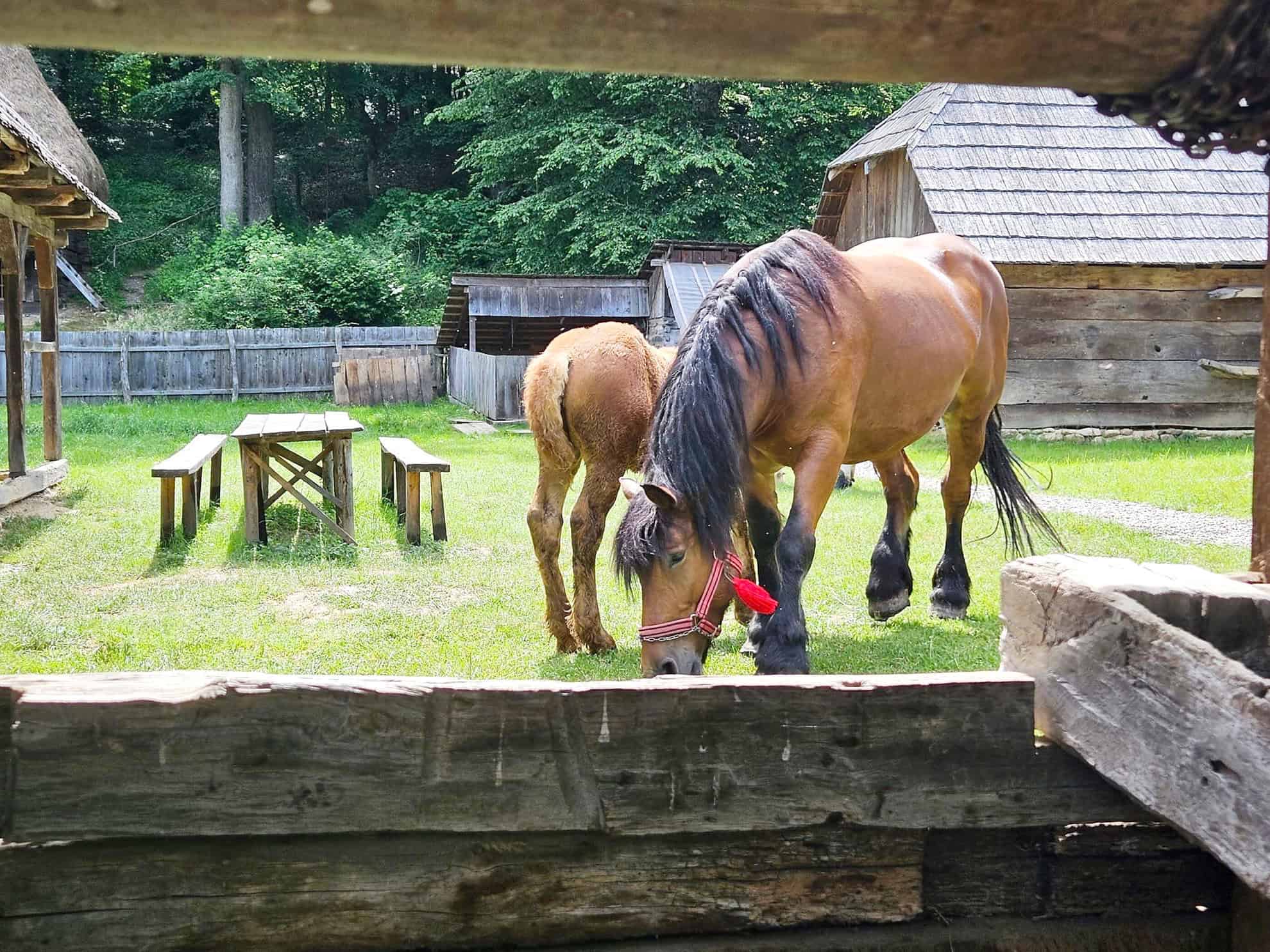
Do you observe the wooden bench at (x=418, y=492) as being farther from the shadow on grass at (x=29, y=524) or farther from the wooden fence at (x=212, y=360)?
the wooden fence at (x=212, y=360)

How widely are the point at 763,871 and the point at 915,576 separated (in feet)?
17.4

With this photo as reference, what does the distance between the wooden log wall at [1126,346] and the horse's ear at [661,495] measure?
41.2ft

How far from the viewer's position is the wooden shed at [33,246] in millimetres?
8789

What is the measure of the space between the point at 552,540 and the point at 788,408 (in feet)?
5.65

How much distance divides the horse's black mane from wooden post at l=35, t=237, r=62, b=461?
394 inches

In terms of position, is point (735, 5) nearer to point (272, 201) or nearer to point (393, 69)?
point (272, 201)

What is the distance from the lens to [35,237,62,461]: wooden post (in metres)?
12.0

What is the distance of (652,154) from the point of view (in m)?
29.6

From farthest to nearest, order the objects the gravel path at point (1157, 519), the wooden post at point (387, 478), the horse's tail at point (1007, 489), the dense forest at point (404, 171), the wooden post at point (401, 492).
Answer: the dense forest at point (404, 171) < the wooden post at point (387, 478) < the wooden post at point (401, 492) < the gravel path at point (1157, 519) < the horse's tail at point (1007, 489)

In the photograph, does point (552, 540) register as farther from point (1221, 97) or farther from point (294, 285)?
point (294, 285)

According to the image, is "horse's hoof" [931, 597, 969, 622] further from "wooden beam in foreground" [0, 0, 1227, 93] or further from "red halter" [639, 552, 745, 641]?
"wooden beam in foreground" [0, 0, 1227, 93]

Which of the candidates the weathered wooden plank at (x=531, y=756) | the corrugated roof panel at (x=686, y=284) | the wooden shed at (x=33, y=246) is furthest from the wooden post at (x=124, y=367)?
the weathered wooden plank at (x=531, y=756)

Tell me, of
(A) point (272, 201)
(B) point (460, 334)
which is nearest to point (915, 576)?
(B) point (460, 334)

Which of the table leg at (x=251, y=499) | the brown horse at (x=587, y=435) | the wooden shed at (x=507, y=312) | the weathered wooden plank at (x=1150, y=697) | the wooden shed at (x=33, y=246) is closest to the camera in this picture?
the weathered wooden plank at (x=1150, y=697)
